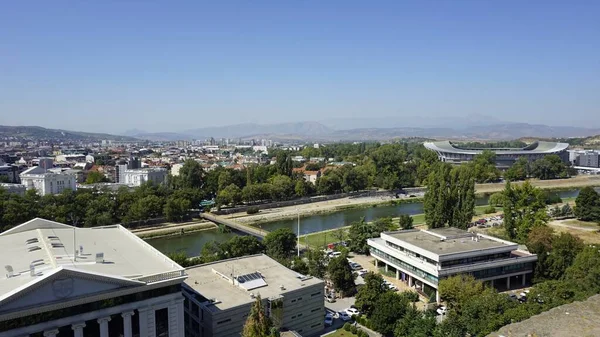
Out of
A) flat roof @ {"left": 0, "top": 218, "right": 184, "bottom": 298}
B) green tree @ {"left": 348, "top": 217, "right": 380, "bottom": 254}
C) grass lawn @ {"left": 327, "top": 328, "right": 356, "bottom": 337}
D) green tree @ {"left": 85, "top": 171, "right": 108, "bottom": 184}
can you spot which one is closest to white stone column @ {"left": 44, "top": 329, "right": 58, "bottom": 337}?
flat roof @ {"left": 0, "top": 218, "right": 184, "bottom": 298}

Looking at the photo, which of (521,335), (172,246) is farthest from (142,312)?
(172,246)

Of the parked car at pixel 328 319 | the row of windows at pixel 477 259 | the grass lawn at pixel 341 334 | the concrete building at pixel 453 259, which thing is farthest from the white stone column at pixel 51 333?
the row of windows at pixel 477 259

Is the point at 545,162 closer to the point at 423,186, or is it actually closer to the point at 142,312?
the point at 423,186

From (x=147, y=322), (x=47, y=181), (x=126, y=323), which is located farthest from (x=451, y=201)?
(x=47, y=181)

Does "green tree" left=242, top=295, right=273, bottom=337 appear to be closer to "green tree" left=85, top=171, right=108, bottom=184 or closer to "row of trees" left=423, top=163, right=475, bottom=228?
"row of trees" left=423, top=163, right=475, bottom=228

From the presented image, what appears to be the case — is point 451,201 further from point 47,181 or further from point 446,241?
point 47,181

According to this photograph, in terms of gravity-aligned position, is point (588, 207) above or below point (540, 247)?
below
